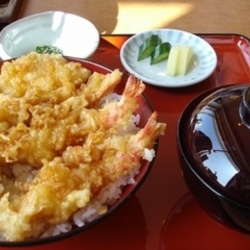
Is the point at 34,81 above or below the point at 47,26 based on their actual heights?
above

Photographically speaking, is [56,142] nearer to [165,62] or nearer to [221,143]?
[221,143]

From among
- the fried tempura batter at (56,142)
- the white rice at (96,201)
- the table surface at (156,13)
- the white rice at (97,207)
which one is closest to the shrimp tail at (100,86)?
the fried tempura batter at (56,142)

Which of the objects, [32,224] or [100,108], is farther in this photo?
[100,108]

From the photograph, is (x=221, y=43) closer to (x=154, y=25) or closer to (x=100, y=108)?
(x=154, y=25)

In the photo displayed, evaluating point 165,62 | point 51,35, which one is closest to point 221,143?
point 165,62

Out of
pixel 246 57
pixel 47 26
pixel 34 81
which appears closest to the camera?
pixel 34 81

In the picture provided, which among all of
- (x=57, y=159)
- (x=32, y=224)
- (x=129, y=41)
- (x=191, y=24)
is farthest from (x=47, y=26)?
(x=32, y=224)

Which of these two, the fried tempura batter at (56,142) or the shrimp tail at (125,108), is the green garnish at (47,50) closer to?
the fried tempura batter at (56,142)
